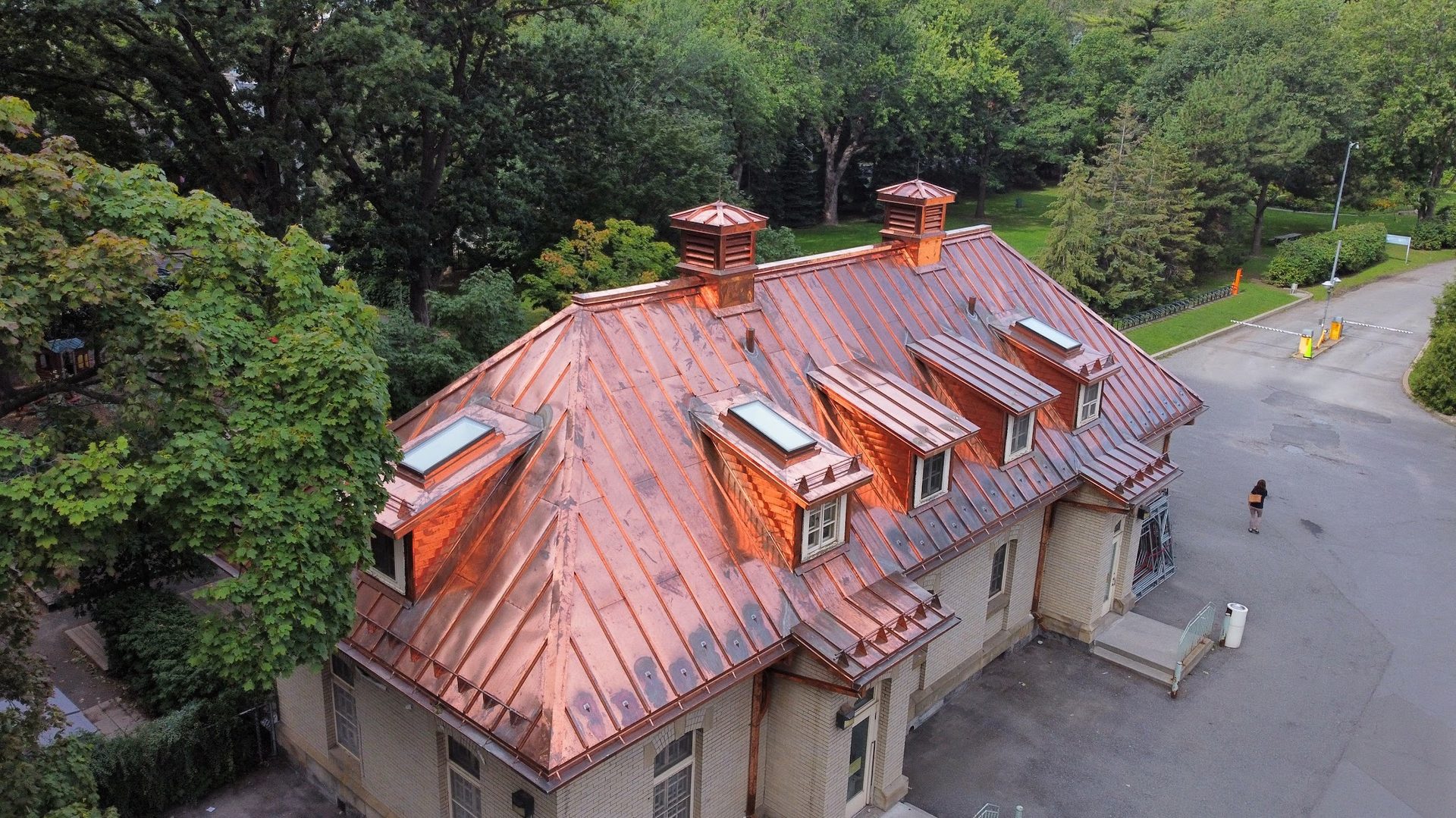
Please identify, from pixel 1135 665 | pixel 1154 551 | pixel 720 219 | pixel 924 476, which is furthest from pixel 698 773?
pixel 1154 551

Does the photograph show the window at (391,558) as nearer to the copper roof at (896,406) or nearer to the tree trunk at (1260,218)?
the copper roof at (896,406)

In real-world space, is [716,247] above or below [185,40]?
below

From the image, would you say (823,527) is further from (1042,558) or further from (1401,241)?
(1401,241)

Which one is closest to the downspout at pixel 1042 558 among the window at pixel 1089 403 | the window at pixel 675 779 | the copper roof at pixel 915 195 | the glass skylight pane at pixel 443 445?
the window at pixel 1089 403

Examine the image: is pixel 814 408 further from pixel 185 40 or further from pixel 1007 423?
pixel 185 40

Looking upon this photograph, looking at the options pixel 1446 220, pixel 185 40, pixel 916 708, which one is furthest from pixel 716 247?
pixel 1446 220

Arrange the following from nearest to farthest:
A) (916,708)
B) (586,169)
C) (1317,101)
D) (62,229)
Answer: (62,229) < (916,708) < (586,169) < (1317,101)
